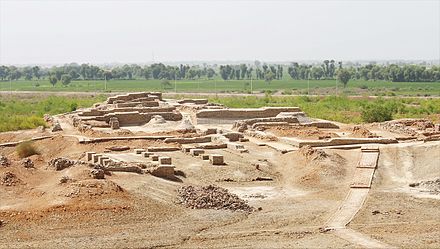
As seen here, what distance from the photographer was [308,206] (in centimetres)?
1634

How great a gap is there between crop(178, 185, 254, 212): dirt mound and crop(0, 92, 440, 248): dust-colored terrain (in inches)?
2.7

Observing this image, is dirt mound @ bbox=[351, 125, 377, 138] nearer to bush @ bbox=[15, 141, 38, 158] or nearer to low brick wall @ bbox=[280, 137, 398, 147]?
low brick wall @ bbox=[280, 137, 398, 147]

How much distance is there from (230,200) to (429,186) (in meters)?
5.60

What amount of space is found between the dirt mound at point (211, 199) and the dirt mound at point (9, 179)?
387 centimetres

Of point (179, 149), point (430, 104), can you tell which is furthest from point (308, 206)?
point (430, 104)

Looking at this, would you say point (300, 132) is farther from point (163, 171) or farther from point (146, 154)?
point (163, 171)

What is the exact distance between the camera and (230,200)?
53.4ft

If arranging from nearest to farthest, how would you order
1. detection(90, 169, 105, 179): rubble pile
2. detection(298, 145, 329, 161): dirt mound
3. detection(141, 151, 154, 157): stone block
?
detection(90, 169, 105, 179): rubble pile < detection(298, 145, 329, 161): dirt mound < detection(141, 151, 154, 157): stone block

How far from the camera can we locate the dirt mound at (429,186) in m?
18.0

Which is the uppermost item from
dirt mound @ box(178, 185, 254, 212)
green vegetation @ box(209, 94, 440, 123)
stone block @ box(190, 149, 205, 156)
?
stone block @ box(190, 149, 205, 156)

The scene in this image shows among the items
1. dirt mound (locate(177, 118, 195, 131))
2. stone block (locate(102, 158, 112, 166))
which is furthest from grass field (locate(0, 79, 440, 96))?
stone block (locate(102, 158, 112, 166))

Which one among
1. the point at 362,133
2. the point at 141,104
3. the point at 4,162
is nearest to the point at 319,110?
the point at 141,104

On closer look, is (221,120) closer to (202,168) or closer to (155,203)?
(202,168)

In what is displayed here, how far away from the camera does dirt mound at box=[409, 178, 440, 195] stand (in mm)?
18027
